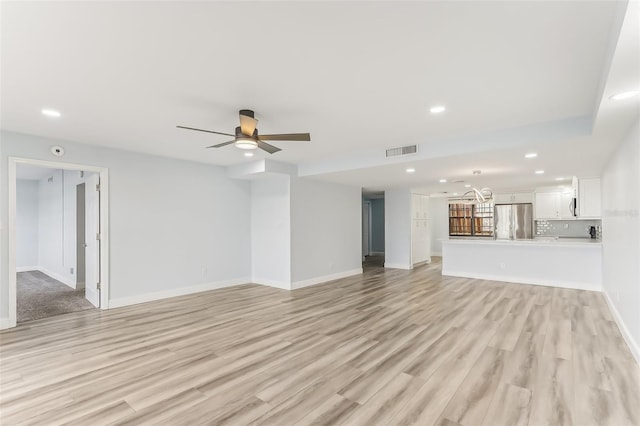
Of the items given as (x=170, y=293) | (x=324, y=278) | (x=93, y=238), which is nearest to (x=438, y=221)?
(x=324, y=278)

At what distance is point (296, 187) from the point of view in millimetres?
6543

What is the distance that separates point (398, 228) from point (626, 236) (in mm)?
5790

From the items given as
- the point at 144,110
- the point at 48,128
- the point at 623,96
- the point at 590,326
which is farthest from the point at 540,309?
the point at 48,128

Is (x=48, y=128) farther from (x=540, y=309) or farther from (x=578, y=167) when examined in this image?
(x=578, y=167)

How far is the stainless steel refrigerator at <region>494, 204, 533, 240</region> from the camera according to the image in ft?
30.2

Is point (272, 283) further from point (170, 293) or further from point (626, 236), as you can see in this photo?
point (626, 236)

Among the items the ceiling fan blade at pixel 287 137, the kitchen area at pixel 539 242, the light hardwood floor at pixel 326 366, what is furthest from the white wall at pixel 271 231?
the kitchen area at pixel 539 242

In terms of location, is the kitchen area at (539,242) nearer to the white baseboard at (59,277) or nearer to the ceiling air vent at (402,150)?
the ceiling air vent at (402,150)

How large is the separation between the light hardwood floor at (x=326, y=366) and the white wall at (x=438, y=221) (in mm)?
6785

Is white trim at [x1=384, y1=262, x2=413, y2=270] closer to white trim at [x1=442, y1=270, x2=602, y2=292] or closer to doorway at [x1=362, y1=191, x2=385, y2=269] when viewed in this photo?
white trim at [x1=442, y1=270, x2=602, y2=292]

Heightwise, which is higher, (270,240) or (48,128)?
(48,128)

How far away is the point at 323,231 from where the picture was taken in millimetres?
7168

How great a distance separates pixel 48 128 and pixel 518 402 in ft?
19.1

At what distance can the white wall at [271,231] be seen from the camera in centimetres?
645
